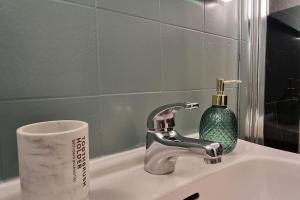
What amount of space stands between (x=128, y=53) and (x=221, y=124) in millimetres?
267

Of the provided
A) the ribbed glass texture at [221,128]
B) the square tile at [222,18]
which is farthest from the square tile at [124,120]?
the square tile at [222,18]

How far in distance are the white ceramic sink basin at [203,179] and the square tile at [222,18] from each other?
34 centimetres

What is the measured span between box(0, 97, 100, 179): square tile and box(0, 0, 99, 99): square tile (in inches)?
0.5

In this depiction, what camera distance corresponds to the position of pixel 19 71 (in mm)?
337

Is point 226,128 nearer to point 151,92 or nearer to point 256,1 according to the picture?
point 151,92

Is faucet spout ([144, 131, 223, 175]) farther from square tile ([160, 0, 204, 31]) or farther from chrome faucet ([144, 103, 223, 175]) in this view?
square tile ([160, 0, 204, 31])

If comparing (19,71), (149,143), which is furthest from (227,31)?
(19,71)

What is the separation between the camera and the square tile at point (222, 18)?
626 mm

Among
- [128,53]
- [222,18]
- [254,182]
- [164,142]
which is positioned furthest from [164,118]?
[222,18]

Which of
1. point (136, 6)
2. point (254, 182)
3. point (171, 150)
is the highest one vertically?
point (136, 6)

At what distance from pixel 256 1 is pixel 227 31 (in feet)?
0.51

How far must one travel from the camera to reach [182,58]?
56cm

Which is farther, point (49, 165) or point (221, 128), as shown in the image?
point (221, 128)

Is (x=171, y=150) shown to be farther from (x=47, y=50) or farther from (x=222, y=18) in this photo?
(x=222, y=18)
